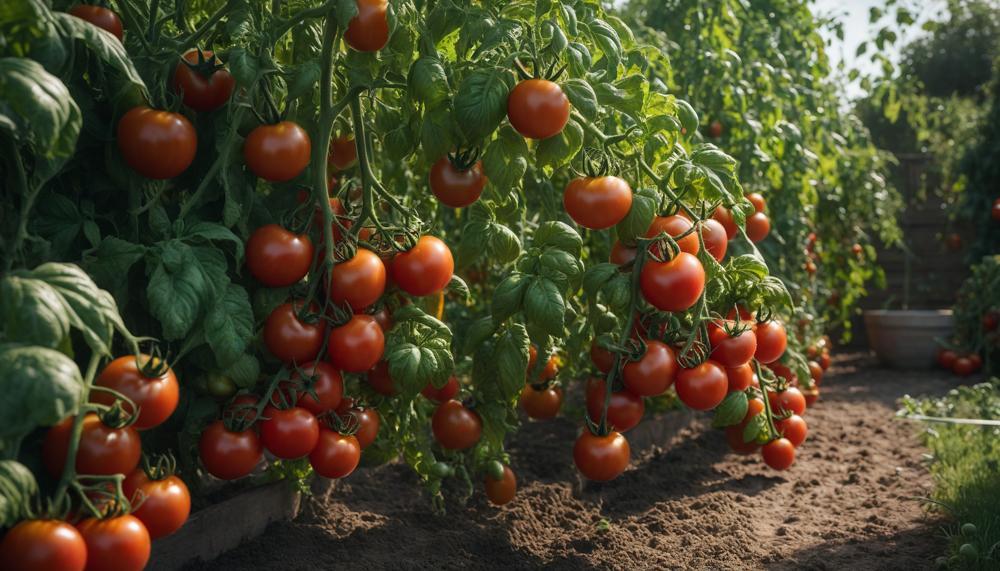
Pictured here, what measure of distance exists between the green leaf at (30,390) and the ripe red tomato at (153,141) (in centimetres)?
48

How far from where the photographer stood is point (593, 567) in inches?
92.5

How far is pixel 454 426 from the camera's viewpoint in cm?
229

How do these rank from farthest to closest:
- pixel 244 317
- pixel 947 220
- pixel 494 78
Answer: pixel 947 220, pixel 494 78, pixel 244 317

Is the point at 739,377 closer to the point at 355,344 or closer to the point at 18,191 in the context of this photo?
the point at 355,344

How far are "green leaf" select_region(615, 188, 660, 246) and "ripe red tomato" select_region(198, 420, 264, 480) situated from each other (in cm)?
89

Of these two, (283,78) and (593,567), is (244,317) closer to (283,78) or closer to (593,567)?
(283,78)

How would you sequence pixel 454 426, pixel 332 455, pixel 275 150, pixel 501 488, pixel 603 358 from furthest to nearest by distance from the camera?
pixel 501 488, pixel 454 426, pixel 603 358, pixel 332 455, pixel 275 150

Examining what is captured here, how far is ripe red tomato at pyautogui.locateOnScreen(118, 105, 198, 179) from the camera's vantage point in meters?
1.50

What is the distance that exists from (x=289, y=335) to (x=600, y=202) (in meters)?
0.68

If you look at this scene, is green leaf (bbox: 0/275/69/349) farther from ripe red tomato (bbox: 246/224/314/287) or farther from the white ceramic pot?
the white ceramic pot

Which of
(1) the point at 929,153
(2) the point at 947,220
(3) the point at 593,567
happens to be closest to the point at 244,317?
(3) the point at 593,567

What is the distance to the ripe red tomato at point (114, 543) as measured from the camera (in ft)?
4.08

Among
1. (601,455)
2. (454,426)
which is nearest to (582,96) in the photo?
(601,455)

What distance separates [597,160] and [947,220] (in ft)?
→ 21.5
